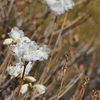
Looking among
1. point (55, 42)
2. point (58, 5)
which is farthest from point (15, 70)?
point (55, 42)

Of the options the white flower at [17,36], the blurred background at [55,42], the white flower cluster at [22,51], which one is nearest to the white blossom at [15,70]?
the white flower cluster at [22,51]

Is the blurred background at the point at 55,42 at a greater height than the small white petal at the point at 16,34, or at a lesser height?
greater

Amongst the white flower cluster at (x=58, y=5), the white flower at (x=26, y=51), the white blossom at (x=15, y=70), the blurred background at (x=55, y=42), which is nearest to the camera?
the white flower at (x=26, y=51)

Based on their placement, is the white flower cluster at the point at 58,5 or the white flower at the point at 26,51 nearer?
the white flower at the point at 26,51

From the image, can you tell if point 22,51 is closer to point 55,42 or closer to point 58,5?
point 58,5

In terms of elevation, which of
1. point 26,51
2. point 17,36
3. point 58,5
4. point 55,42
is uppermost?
point 55,42

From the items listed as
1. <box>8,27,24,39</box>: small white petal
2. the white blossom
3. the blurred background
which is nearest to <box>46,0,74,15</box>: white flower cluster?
the blurred background

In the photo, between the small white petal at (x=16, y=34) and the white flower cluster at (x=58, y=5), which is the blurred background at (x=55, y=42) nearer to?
the white flower cluster at (x=58, y=5)

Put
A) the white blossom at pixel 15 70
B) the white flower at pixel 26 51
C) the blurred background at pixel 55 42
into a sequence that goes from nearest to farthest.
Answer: the white flower at pixel 26 51
the white blossom at pixel 15 70
the blurred background at pixel 55 42

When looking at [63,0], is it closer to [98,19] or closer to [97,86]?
[97,86]

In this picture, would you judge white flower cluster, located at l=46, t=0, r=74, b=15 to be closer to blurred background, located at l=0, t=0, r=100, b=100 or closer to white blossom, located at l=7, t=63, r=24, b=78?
blurred background, located at l=0, t=0, r=100, b=100

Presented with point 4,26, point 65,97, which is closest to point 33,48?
point 4,26
